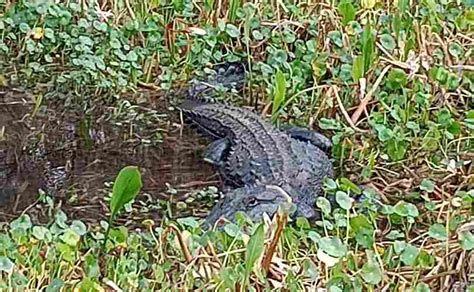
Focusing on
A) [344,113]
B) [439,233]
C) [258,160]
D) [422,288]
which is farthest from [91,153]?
[422,288]

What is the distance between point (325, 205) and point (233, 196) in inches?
24.9

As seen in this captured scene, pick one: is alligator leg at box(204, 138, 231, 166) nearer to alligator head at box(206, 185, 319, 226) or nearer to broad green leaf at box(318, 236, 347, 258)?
alligator head at box(206, 185, 319, 226)

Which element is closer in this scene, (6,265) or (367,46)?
(6,265)

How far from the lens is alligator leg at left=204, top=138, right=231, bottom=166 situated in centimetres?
404

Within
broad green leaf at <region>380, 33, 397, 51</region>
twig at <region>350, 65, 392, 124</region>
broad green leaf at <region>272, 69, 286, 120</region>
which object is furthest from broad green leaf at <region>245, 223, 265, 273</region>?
broad green leaf at <region>380, 33, 397, 51</region>

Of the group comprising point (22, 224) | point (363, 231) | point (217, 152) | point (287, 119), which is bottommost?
point (217, 152)

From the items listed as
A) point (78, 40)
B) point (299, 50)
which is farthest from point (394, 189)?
point (78, 40)

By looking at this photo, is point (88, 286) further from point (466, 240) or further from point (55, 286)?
point (466, 240)

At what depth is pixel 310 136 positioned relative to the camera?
4031 mm

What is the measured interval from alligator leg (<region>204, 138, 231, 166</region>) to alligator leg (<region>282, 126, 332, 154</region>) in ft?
0.78

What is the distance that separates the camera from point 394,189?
11.9 feet

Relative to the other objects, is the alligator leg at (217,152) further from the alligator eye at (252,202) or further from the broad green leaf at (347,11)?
the broad green leaf at (347,11)

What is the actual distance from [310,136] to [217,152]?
365 millimetres

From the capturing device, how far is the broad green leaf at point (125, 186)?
271cm
